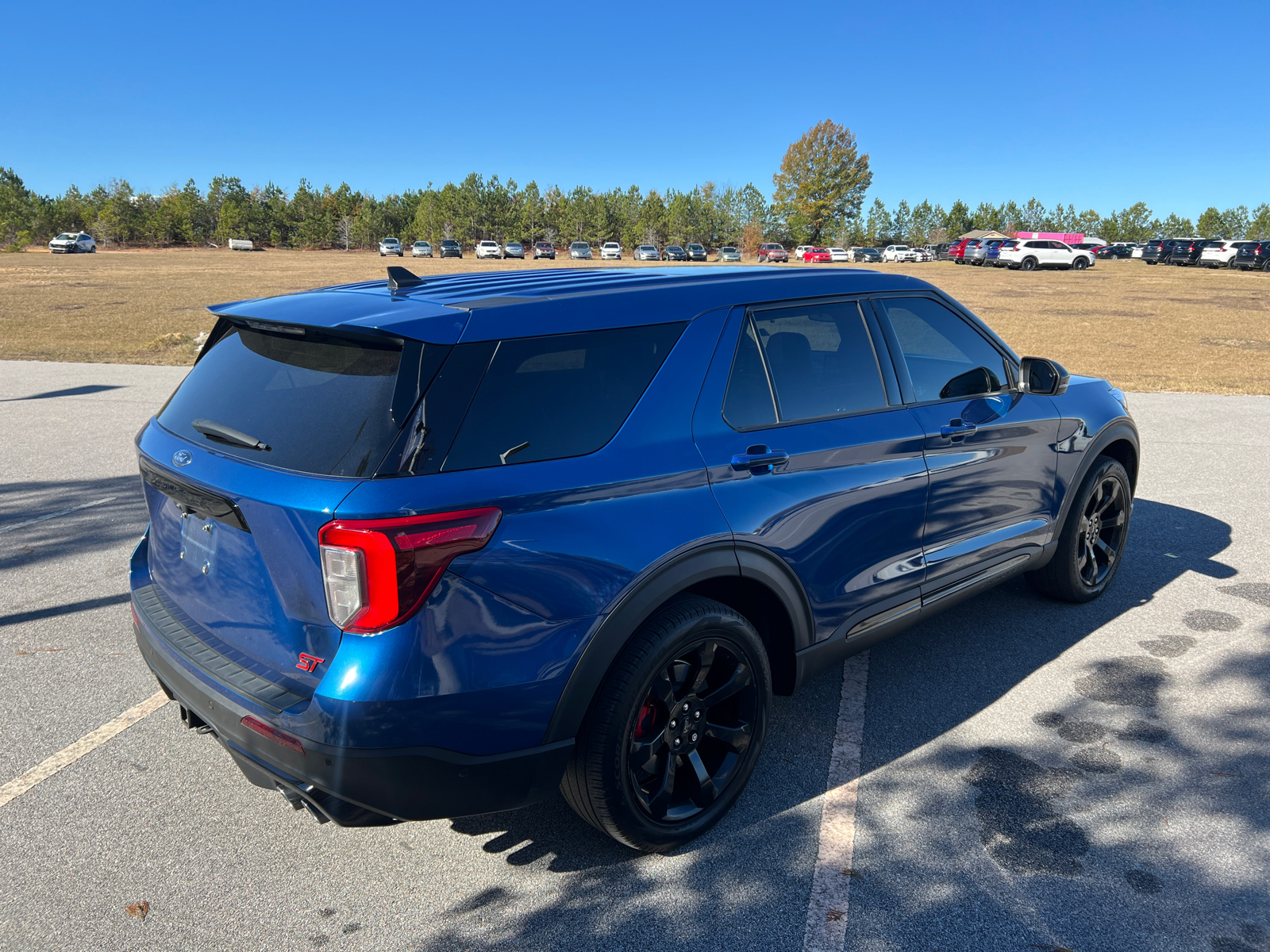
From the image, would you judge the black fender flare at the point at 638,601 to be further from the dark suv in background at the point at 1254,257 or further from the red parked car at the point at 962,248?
the red parked car at the point at 962,248

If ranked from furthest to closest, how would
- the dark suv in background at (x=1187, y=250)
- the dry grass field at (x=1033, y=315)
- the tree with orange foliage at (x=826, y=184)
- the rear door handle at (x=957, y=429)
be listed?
the tree with orange foliage at (x=826, y=184) < the dark suv in background at (x=1187, y=250) < the dry grass field at (x=1033, y=315) < the rear door handle at (x=957, y=429)

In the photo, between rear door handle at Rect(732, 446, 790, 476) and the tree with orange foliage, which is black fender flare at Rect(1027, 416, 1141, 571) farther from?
the tree with orange foliage

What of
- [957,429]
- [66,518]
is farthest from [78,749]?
[957,429]

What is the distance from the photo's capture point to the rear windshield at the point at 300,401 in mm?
2279

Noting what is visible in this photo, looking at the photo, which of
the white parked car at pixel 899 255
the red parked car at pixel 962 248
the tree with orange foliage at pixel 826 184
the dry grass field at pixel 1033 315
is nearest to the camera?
the dry grass field at pixel 1033 315

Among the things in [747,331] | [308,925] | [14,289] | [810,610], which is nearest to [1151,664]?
[810,610]

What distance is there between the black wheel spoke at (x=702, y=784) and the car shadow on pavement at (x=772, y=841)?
12 centimetres

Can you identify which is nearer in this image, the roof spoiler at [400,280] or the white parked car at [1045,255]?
the roof spoiler at [400,280]

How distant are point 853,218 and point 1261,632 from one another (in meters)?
116

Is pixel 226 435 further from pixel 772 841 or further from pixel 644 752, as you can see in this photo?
pixel 772 841

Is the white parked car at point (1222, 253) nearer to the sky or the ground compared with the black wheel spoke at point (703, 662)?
nearer to the sky

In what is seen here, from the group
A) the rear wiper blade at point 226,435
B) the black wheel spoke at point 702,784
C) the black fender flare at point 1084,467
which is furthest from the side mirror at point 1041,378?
the rear wiper blade at point 226,435

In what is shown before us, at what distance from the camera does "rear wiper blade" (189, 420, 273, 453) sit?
2.48m

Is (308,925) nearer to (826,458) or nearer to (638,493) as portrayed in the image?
(638,493)
